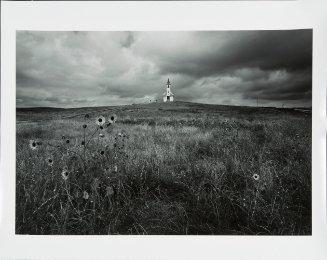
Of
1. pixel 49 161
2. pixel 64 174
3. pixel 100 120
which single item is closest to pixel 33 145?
pixel 49 161

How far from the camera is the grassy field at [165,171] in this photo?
6.93 feet

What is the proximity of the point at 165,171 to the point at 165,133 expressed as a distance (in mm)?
560

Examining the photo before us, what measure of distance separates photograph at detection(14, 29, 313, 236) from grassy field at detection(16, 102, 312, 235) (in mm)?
14

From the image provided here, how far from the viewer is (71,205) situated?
2.12 m

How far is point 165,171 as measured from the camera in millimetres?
2332

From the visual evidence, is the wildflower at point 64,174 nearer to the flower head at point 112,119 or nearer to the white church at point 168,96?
the flower head at point 112,119

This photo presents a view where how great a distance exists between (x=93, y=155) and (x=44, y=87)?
4.06ft

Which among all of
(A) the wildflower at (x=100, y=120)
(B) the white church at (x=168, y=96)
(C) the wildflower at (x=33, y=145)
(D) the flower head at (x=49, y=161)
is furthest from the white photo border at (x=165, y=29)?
(A) the wildflower at (x=100, y=120)

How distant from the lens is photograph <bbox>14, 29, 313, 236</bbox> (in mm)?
2127

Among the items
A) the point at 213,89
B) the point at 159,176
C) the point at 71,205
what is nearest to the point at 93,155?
the point at 71,205

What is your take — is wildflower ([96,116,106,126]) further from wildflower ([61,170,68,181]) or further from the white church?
the white church

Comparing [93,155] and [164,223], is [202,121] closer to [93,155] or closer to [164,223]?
[164,223]

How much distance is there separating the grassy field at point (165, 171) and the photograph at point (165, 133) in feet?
0.05
